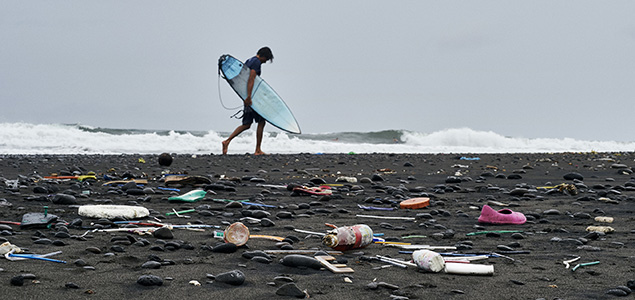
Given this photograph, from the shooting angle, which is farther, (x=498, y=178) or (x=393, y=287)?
(x=498, y=178)

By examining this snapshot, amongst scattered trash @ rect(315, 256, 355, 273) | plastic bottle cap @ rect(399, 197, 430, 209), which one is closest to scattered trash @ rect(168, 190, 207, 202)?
plastic bottle cap @ rect(399, 197, 430, 209)

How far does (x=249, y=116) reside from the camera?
44.0 ft

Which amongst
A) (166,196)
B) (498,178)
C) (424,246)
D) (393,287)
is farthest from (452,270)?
(498,178)

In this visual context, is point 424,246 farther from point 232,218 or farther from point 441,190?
point 441,190

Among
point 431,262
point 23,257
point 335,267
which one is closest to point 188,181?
point 23,257

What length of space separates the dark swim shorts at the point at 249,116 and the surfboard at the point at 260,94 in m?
0.25

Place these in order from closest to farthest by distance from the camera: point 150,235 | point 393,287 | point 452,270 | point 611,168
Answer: point 393,287
point 452,270
point 150,235
point 611,168

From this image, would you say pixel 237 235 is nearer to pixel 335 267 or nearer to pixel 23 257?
pixel 335 267

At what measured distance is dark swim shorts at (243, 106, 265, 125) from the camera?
13391 mm

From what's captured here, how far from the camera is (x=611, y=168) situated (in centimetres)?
962

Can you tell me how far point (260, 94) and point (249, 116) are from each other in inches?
50.0

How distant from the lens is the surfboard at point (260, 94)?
1426 centimetres

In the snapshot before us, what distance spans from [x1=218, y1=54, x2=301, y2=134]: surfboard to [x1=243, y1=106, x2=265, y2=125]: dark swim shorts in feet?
0.81

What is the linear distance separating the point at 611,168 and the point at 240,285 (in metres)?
8.97
